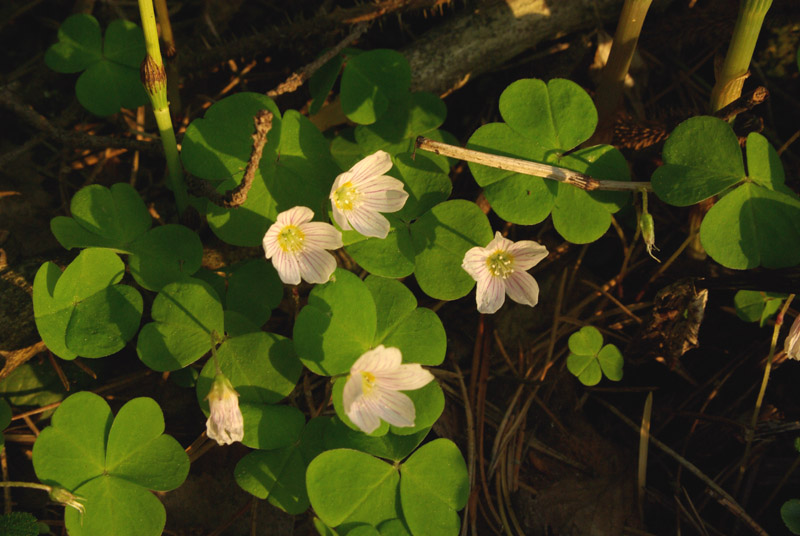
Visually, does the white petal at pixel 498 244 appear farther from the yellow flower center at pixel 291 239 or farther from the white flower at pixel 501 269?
the yellow flower center at pixel 291 239

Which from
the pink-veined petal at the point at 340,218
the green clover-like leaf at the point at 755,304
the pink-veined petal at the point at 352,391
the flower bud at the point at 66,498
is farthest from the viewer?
the green clover-like leaf at the point at 755,304

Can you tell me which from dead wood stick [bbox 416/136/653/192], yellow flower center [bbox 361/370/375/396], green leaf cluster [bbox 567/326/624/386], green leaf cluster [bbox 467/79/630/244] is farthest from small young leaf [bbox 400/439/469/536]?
dead wood stick [bbox 416/136/653/192]

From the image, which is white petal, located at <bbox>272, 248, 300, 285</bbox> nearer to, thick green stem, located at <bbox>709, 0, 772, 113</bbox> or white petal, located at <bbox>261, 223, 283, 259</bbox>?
white petal, located at <bbox>261, 223, 283, 259</bbox>

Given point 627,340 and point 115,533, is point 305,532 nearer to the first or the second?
point 115,533

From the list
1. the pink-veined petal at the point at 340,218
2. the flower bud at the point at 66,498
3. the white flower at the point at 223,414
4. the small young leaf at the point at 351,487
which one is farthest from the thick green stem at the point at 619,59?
the flower bud at the point at 66,498

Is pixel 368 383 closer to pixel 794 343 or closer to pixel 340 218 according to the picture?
pixel 340 218
